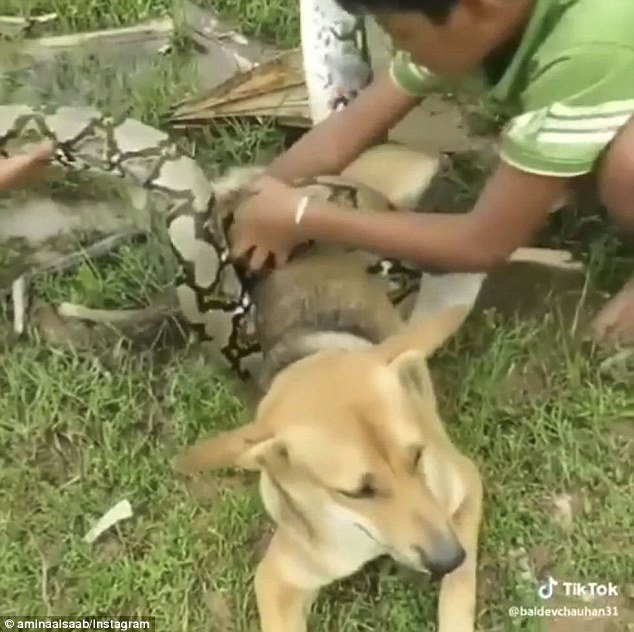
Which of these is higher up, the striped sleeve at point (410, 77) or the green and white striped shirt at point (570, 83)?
the green and white striped shirt at point (570, 83)

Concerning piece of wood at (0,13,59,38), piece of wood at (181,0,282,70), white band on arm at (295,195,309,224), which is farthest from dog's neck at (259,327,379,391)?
piece of wood at (0,13,59,38)

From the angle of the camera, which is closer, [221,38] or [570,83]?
[570,83]

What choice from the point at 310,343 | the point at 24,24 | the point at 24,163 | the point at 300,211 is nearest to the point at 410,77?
the point at 300,211

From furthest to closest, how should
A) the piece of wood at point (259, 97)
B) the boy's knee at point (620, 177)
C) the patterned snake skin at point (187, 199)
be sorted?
the piece of wood at point (259, 97), the patterned snake skin at point (187, 199), the boy's knee at point (620, 177)

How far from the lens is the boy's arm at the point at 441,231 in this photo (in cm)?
103

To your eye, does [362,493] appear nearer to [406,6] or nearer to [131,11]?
[406,6]

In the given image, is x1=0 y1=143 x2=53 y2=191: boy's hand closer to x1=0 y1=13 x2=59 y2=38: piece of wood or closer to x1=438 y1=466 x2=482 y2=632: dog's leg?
x1=0 y1=13 x2=59 y2=38: piece of wood

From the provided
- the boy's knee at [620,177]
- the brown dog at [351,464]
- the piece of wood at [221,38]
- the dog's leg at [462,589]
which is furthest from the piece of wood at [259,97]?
the dog's leg at [462,589]

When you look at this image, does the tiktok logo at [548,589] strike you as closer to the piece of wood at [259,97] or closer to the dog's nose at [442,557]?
the dog's nose at [442,557]

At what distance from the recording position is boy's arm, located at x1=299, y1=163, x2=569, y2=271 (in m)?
1.03

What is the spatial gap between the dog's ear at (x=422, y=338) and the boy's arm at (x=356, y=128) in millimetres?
228

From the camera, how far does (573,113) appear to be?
958 millimetres

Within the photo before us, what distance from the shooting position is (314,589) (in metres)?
1.02

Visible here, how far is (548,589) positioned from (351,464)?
26 centimetres
